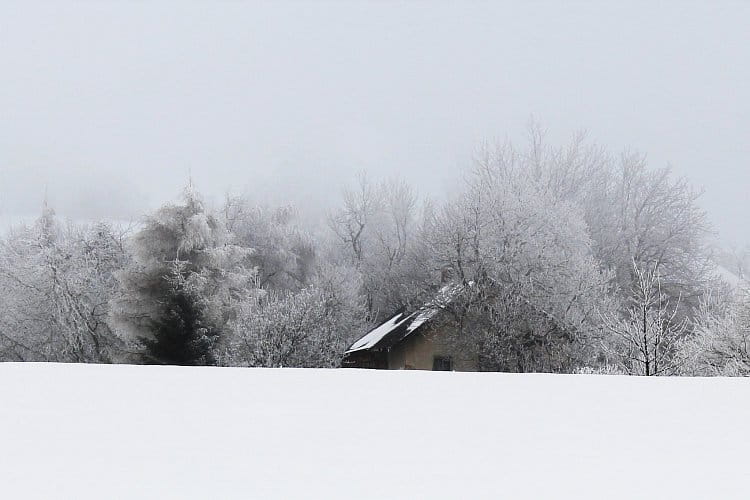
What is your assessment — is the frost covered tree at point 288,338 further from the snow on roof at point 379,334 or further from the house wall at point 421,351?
the snow on roof at point 379,334

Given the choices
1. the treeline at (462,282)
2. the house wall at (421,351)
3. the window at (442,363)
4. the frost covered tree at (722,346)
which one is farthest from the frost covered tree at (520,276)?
the frost covered tree at (722,346)

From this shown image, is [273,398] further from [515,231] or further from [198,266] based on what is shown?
[198,266]

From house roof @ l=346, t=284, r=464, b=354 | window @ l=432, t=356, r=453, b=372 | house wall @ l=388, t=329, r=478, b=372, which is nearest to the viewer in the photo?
house roof @ l=346, t=284, r=464, b=354

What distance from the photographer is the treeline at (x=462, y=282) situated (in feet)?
60.3

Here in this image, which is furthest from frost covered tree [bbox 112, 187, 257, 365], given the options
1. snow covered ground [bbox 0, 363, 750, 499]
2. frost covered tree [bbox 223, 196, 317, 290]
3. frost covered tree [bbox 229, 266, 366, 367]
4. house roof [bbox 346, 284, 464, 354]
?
snow covered ground [bbox 0, 363, 750, 499]

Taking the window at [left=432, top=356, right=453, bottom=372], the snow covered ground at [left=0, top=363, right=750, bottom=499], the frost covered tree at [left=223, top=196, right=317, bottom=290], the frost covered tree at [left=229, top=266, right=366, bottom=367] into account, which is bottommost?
the window at [left=432, top=356, right=453, bottom=372]

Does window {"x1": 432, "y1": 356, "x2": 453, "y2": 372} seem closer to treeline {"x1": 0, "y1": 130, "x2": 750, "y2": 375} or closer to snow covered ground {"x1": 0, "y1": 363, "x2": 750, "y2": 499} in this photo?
treeline {"x1": 0, "y1": 130, "x2": 750, "y2": 375}

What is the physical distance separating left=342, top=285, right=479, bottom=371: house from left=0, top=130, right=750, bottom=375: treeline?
1.79 ft

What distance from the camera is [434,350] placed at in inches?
918

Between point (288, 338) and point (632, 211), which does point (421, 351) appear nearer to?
point (288, 338)

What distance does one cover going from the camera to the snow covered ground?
113 inches

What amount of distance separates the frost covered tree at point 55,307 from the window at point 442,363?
425 inches

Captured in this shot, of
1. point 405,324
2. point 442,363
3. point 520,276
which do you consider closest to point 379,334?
point 405,324

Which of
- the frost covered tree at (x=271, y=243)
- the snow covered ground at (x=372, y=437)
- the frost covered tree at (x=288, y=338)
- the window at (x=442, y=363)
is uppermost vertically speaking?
the frost covered tree at (x=271, y=243)
